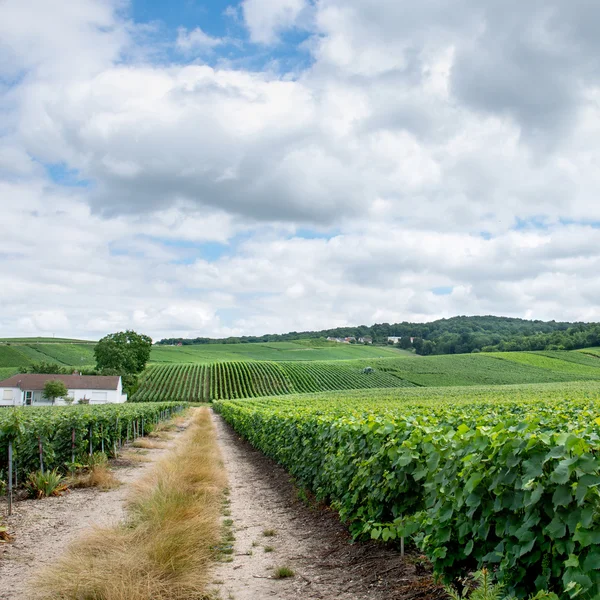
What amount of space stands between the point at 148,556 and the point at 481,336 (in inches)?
6225

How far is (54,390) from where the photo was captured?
239 feet

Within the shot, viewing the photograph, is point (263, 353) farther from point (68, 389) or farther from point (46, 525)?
point (46, 525)

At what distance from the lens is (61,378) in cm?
7988

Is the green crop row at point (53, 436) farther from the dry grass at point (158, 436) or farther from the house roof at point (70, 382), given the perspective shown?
the house roof at point (70, 382)

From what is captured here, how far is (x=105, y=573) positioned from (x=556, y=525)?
15.6 ft

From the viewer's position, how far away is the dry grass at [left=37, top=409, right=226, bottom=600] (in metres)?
5.64

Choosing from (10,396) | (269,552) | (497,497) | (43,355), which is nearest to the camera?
(497,497)

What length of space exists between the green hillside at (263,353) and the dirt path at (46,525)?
350 ft

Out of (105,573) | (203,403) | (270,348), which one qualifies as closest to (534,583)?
(105,573)

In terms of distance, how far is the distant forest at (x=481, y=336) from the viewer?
5084 inches

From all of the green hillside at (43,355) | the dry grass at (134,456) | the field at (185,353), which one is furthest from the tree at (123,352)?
the dry grass at (134,456)

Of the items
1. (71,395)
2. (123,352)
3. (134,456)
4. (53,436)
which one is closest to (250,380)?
(123,352)

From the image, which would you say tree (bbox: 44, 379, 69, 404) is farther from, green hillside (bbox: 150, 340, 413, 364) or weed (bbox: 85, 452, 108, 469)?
weed (bbox: 85, 452, 108, 469)

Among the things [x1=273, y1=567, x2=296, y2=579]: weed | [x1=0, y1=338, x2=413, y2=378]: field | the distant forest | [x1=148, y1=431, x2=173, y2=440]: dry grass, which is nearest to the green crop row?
[x1=273, y1=567, x2=296, y2=579]: weed
